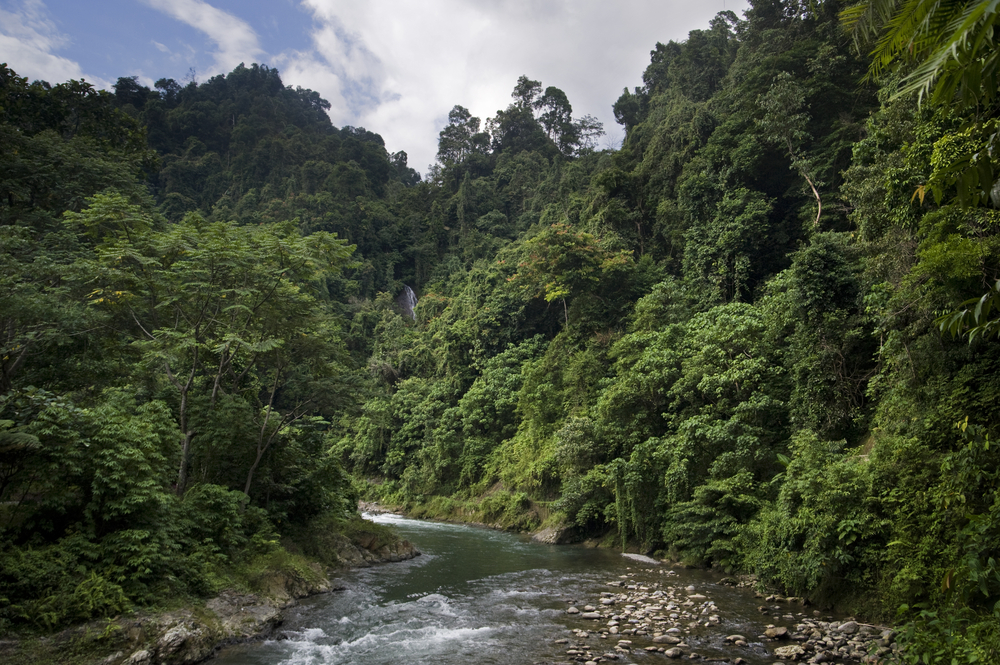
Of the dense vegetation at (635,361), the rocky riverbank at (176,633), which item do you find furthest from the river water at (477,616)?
the dense vegetation at (635,361)

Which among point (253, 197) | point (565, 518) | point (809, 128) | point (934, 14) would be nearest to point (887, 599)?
point (934, 14)

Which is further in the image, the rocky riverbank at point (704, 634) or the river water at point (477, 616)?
the river water at point (477, 616)

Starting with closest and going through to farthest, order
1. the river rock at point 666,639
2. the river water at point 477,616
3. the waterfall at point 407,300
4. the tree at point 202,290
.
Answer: the river water at point 477,616, the river rock at point 666,639, the tree at point 202,290, the waterfall at point 407,300

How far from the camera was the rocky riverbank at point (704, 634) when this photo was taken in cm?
816

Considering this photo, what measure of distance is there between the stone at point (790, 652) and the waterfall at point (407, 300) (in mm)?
48619

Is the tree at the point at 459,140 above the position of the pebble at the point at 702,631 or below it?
above

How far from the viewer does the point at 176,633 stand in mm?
8039

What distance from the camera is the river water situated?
8547mm

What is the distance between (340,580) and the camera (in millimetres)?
13766

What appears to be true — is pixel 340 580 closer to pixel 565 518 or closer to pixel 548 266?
pixel 565 518

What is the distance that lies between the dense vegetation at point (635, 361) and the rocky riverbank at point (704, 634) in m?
0.90

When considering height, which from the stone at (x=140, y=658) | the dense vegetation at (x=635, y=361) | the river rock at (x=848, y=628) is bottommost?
the stone at (x=140, y=658)

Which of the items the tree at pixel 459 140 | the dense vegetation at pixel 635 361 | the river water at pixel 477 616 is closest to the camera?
the dense vegetation at pixel 635 361

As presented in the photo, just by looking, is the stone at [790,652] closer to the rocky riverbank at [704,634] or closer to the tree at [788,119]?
the rocky riverbank at [704,634]
